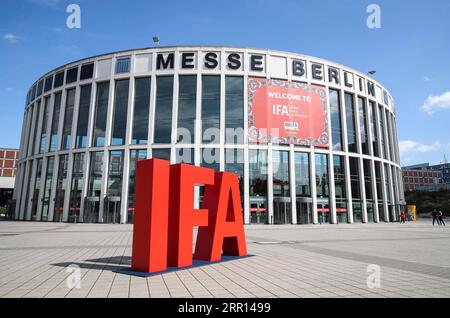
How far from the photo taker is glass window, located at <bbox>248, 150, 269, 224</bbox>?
33250 mm

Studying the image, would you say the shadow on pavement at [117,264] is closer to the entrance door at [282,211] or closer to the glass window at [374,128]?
the entrance door at [282,211]

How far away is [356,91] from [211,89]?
69.0ft

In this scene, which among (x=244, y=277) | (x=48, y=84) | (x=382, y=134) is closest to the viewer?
(x=244, y=277)

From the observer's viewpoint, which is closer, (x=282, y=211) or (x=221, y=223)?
(x=221, y=223)

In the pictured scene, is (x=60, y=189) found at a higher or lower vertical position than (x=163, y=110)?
lower

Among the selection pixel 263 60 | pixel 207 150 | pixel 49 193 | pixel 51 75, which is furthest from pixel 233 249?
pixel 51 75

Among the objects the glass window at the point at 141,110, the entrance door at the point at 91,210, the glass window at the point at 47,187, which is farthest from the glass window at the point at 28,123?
the glass window at the point at 141,110

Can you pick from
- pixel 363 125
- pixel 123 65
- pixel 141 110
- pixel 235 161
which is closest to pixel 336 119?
pixel 363 125

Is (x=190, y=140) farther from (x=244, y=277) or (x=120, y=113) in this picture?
(x=244, y=277)

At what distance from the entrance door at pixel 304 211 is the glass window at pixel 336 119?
28.2 feet

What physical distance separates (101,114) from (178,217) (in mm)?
32915

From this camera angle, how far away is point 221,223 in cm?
898

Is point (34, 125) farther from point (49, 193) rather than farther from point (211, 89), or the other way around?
point (211, 89)

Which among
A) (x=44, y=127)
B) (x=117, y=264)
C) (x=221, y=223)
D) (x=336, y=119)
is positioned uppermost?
(x=336, y=119)
